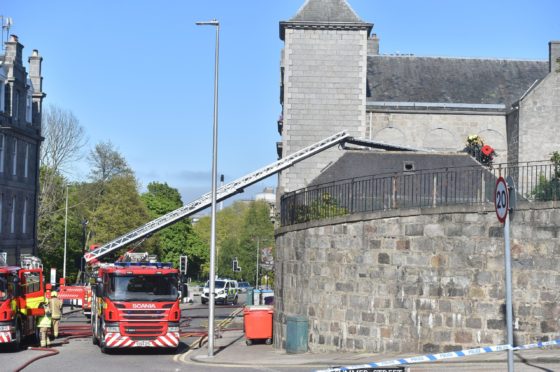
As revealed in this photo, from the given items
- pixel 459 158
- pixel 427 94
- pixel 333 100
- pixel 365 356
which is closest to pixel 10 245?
pixel 333 100

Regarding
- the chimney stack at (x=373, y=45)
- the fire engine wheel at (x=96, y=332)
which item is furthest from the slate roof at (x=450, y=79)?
the fire engine wheel at (x=96, y=332)

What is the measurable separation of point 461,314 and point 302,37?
37805 millimetres

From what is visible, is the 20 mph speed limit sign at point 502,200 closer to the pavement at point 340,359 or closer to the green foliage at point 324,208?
the pavement at point 340,359

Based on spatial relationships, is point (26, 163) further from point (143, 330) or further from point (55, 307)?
point (143, 330)

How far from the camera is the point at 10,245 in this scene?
2370 inches

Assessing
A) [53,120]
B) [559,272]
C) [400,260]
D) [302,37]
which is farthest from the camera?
[53,120]

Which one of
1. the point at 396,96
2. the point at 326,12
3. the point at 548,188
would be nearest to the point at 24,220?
the point at 326,12

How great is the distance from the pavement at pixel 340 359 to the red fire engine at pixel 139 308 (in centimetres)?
112

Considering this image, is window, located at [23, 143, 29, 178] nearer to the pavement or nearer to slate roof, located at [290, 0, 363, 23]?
slate roof, located at [290, 0, 363, 23]

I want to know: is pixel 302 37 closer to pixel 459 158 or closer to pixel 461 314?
pixel 459 158

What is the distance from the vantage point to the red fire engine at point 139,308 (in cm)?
2495

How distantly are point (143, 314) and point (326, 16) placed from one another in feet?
117

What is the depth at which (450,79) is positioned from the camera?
6069 cm

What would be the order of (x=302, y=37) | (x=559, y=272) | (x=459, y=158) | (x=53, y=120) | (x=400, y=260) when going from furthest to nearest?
(x=53, y=120), (x=302, y=37), (x=459, y=158), (x=400, y=260), (x=559, y=272)
